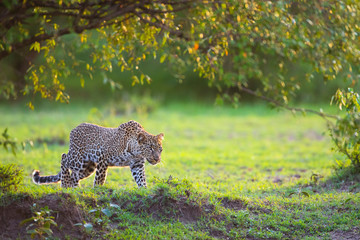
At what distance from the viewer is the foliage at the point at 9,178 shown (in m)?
6.89

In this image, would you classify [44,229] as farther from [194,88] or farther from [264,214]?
[194,88]

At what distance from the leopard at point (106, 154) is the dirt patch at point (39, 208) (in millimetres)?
2064

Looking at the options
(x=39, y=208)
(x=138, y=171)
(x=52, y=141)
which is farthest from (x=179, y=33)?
(x=52, y=141)

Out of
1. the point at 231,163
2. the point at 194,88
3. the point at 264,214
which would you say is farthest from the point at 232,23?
the point at 194,88

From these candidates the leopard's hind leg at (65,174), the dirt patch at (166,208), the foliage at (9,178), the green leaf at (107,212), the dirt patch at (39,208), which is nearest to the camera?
the dirt patch at (39,208)

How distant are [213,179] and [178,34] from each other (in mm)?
4016

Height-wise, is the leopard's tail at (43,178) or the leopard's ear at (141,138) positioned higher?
the leopard's ear at (141,138)

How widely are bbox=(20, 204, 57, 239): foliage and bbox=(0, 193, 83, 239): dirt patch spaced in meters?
0.12

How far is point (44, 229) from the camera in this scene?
587 centimetres

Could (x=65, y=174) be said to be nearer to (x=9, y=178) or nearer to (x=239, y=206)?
(x=9, y=178)

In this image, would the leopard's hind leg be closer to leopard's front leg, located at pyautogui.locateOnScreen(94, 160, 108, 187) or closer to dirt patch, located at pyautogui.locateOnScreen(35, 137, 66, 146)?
leopard's front leg, located at pyautogui.locateOnScreen(94, 160, 108, 187)

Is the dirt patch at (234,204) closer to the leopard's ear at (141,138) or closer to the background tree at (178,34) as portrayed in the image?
the background tree at (178,34)

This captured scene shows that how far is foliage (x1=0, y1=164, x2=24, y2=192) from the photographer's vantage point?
22.6 ft

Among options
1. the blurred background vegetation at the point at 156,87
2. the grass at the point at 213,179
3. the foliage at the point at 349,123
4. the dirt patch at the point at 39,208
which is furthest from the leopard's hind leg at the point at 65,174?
the blurred background vegetation at the point at 156,87
